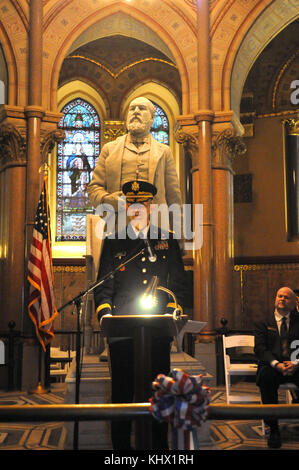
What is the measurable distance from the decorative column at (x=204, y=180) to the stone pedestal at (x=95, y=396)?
4.19m

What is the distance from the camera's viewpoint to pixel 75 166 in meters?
14.0

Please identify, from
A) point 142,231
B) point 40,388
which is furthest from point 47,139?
point 142,231

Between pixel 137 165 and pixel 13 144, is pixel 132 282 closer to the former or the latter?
pixel 137 165

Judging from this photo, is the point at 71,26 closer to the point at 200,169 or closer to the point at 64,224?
the point at 200,169

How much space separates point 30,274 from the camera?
26.9ft

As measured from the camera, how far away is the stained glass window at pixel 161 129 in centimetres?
1420

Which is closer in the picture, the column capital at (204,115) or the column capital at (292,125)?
the column capital at (204,115)

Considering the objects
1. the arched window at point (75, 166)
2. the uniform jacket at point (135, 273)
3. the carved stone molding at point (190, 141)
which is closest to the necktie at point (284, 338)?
the uniform jacket at point (135, 273)

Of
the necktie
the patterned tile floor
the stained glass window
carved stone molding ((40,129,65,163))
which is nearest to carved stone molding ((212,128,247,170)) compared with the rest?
carved stone molding ((40,129,65,163))

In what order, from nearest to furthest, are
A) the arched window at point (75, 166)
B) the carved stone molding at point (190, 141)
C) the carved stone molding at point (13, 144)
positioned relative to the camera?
1. the carved stone molding at point (13, 144)
2. the carved stone molding at point (190, 141)
3. the arched window at point (75, 166)

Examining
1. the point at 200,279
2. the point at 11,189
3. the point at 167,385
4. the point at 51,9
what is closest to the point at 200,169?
the point at 200,279

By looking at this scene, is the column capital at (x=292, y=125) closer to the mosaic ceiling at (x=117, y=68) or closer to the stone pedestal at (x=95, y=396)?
the mosaic ceiling at (x=117, y=68)

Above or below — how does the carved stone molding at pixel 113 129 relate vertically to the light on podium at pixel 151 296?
above

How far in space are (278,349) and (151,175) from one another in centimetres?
225
